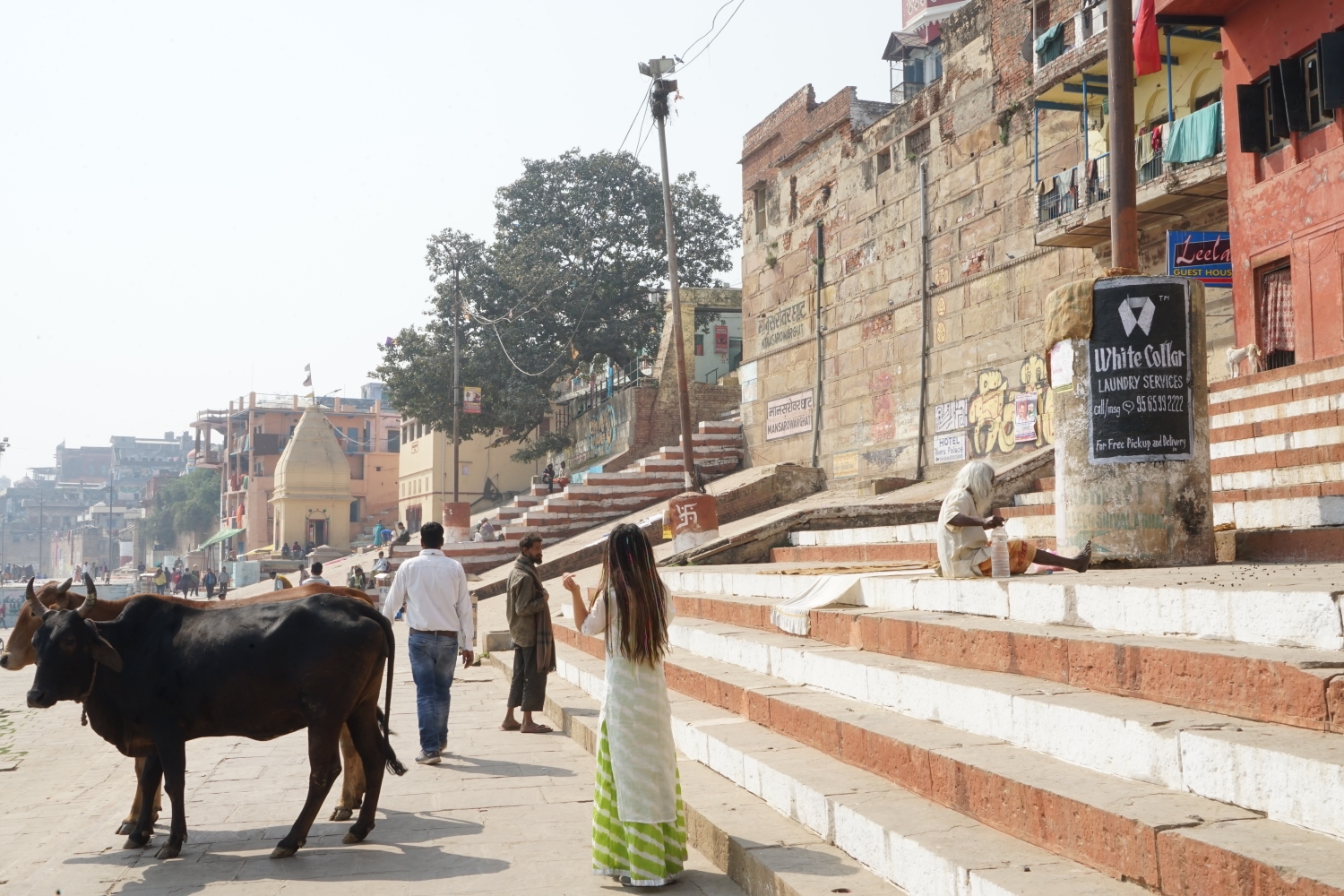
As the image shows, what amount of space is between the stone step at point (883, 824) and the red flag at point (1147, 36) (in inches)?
485

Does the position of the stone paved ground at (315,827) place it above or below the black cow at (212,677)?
below

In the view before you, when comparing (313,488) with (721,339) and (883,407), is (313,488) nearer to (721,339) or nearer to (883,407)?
(721,339)

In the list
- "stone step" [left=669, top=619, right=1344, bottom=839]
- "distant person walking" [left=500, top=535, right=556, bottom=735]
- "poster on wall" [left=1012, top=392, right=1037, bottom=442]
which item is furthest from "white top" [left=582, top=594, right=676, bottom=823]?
"poster on wall" [left=1012, top=392, right=1037, bottom=442]

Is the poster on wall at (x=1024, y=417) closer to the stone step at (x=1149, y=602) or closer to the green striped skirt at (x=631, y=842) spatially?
the stone step at (x=1149, y=602)

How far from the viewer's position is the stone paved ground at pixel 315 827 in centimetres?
516

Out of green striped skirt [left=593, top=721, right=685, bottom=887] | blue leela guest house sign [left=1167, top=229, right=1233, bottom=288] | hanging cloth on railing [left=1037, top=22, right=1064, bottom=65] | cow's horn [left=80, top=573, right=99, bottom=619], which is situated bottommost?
green striped skirt [left=593, top=721, right=685, bottom=887]

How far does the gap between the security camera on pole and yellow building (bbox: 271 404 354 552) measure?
4209 cm

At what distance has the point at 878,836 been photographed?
159 inches

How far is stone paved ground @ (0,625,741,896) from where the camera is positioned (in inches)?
203

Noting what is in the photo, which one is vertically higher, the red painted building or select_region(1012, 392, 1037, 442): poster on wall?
the red painted building

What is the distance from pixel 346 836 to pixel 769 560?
26.4 feet

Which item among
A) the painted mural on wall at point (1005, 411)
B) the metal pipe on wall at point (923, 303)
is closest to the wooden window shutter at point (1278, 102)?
the painted mural on wall at point (1005, 411)

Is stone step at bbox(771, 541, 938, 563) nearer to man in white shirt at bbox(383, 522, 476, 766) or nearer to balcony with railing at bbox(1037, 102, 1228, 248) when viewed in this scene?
man in white shirt at bbox(383, 522, 476, 766)

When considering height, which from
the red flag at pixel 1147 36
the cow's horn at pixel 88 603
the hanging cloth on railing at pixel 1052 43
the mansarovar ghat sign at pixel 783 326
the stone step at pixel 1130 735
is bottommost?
the stone step at pixel 1130 735
